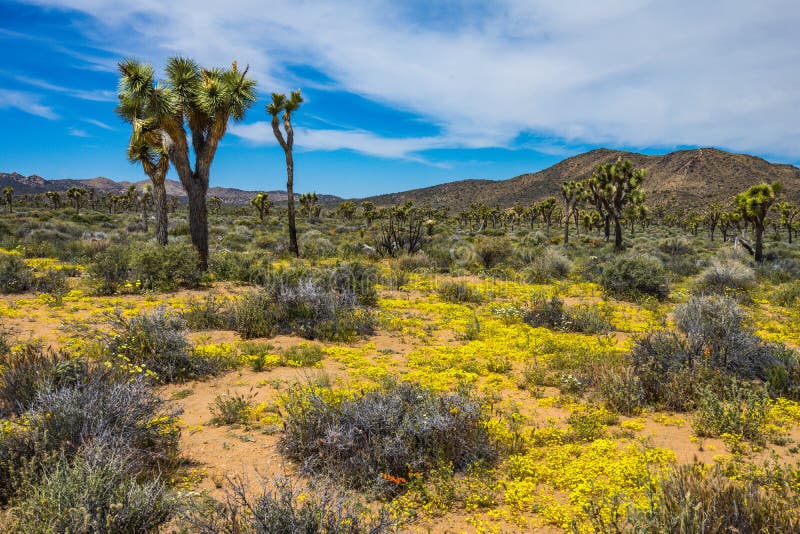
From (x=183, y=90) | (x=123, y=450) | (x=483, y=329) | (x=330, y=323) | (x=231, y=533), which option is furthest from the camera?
(x=183, y=90)

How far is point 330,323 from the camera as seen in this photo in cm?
946

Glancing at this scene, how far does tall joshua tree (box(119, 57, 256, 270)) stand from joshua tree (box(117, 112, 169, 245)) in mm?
1130

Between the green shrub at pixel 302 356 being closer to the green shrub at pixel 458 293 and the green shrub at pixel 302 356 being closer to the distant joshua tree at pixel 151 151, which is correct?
the green shrub at pixel 458 293

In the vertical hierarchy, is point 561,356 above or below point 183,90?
below

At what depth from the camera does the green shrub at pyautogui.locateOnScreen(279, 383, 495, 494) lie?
438 cm

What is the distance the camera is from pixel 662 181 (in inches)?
4656

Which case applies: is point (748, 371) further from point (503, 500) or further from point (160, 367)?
point (160, 367)

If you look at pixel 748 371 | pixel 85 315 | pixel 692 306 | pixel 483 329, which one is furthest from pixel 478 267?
pixel 85 315

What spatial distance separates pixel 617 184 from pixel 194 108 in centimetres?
2470

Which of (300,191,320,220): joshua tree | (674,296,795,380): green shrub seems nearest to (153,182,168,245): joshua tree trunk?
(674,296,795,380): green shrub

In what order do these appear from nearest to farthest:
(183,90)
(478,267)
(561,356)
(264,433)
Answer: (264,433), (561,356), (183,90), (478,267)

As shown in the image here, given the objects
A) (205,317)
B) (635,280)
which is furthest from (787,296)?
(205,317)

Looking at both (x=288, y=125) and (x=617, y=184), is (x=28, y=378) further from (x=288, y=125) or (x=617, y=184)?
(x=617, y=184)

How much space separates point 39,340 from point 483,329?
29.9 ft
